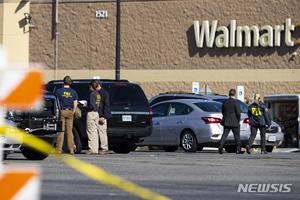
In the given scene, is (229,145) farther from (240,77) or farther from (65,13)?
(65,13)

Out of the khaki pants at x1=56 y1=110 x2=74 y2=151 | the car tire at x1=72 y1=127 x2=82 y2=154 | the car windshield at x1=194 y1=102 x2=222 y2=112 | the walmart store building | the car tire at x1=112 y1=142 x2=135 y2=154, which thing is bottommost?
the car tire at x1=112 y1=142 x2=135 y2=154

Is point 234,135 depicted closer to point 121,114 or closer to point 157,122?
point 157,122

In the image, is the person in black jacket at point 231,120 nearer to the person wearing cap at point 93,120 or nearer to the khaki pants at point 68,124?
the person wearing cap at point 93,120

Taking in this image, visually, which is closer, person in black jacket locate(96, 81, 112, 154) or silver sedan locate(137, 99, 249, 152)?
person in black jacket locate(96, 81, 112, 154)

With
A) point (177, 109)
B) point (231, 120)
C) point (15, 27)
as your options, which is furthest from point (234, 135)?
point (15, 27)

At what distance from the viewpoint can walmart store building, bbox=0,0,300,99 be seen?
32406 mm

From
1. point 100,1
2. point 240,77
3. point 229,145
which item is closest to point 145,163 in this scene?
point 229,145

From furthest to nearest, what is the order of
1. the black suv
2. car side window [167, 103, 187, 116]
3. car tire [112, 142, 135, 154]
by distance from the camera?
car side window [167, 103, 187, 116] → car tire [112, 142, 135, 154] → the black suv

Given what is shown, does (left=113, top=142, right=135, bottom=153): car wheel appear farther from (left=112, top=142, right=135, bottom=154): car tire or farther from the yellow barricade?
the yellow barricade

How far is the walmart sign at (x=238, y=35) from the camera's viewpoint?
32.0 m

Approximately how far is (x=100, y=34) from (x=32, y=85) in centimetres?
3264

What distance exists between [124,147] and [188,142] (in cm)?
197

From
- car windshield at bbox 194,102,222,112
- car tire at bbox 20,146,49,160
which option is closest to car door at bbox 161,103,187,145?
car windshield at bbox 194,102,222,112

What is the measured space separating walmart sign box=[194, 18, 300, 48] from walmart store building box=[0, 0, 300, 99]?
5 cm
